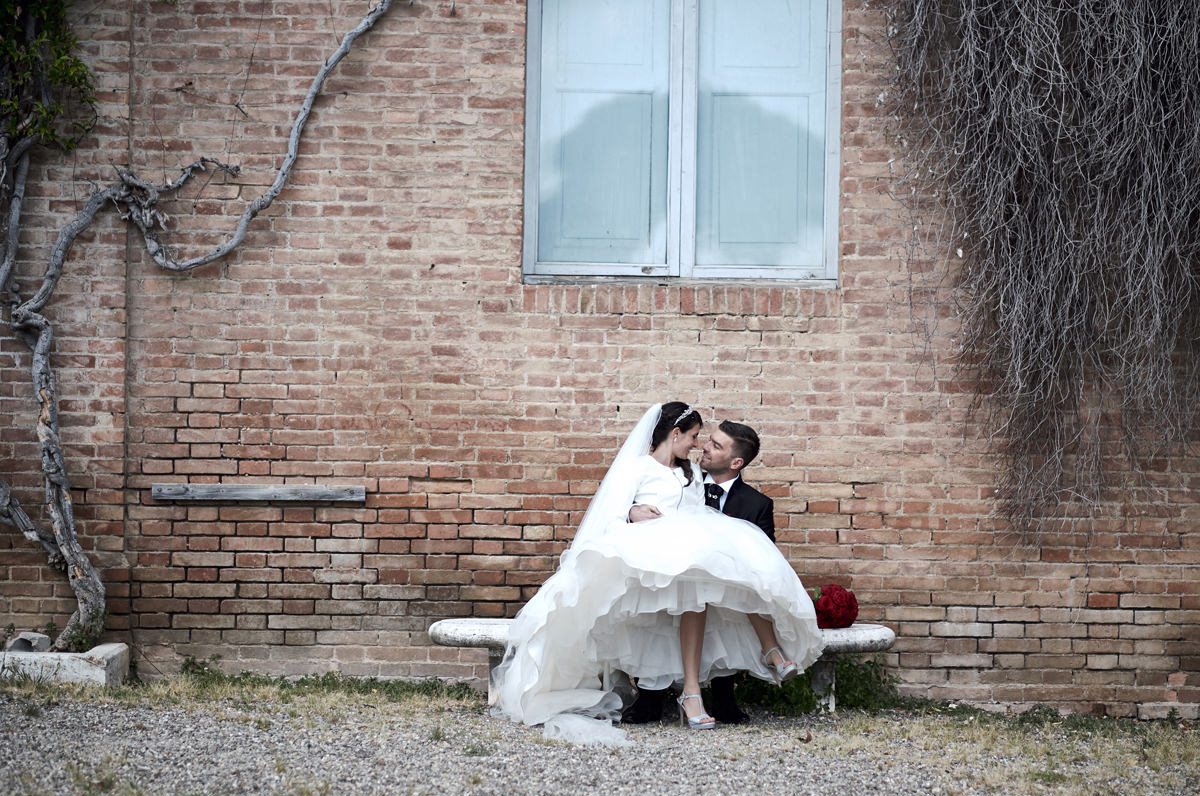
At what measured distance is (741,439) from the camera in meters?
5.28

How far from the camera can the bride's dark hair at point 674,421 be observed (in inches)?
205

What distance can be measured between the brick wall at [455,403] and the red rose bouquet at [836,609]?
0.39m

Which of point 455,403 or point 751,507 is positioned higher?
point 455,403

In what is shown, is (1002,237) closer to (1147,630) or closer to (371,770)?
(1147,630)

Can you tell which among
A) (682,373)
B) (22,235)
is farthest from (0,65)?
(682,373)

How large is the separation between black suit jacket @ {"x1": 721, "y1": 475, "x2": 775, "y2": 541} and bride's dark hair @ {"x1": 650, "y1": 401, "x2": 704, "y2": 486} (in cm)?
25

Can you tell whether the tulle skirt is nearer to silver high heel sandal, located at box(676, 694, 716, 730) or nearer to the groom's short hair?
silver high heel sandal, located at box(676, 694, 716, 730)

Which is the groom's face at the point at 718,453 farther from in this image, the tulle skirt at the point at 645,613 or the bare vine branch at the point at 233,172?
the bare vine branch at the point at 233,172

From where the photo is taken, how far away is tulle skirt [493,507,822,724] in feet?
15.5

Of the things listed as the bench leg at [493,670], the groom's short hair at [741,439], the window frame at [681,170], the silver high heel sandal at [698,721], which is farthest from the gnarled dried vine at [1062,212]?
the bench leg at [493,670]

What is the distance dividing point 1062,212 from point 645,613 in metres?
3.04

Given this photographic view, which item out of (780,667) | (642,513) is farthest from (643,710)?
(642,513)

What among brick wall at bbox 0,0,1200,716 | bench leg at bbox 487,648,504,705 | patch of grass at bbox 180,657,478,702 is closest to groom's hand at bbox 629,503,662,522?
brick wall at bbox 0,0,1200,716

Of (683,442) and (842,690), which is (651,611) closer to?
(683,442)
